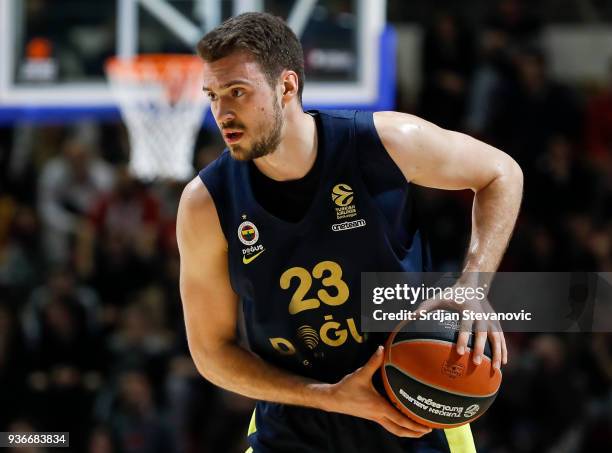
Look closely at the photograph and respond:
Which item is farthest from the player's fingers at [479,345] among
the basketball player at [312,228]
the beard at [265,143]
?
the beard at [265,143]

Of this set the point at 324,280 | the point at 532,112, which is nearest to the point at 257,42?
the point at 324,280

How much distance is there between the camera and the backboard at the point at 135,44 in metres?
7.16

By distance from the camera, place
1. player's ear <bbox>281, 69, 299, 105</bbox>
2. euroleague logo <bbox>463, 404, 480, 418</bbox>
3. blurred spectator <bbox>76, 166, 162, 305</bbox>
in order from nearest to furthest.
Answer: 1. euroleague logo <bbox>463, 404, 480, 418</bbox>
2. player's ear <bbox>281, 69, 299, 105</bbox>
3. blurred spectator <bbox>76, 166, 162, 305</bbox>

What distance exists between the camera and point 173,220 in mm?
9570

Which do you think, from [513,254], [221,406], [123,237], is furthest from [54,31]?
[513,254]

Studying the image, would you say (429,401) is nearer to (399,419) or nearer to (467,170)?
(399,419)

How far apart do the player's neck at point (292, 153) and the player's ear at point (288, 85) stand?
0.04m

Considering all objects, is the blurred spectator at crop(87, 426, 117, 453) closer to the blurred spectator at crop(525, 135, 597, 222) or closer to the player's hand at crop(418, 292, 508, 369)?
the blurred spectator at crop(525, 135, 597, 222)

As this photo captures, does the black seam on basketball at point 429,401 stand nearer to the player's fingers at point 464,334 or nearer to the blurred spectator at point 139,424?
the player's fingers at point 464,334

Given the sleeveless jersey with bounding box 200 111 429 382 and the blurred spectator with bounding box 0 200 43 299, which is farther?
the blurred spectator with bounding box 0 200 43 299

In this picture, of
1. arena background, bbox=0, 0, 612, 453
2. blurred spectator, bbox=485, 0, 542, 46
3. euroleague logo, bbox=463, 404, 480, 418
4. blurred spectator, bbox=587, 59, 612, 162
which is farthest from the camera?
blurred spectator, bbox=485, 0, 542, 46

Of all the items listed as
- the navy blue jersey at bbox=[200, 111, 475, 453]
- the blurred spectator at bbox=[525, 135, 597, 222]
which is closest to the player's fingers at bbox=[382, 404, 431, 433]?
the navy blue jersey at bbox=[200, 111, 475, 453]

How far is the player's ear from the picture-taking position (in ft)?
11.9

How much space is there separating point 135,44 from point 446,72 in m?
3.56
